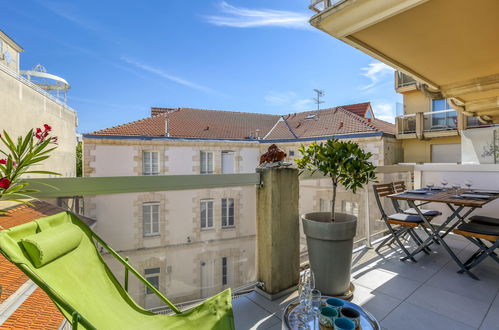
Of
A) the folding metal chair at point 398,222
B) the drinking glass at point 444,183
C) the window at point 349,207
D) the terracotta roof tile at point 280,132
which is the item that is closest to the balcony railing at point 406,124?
the terracotta roof tile at point 280,132

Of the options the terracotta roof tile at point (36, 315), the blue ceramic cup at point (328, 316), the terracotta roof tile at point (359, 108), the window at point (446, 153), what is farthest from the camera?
the terracotta roof tile at point (359, 108)

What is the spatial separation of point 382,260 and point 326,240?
149cm

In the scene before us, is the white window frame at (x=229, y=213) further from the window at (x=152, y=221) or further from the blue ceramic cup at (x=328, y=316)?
the blue ceramic cup at (x=328, y=316)

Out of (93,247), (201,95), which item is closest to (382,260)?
(93,247)

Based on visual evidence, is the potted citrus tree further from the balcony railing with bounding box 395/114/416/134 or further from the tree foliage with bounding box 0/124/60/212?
the balcony railing with bounding box 395/114/416/134

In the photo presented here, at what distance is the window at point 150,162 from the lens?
11477 millimetres

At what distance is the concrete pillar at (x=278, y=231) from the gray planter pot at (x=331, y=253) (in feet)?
0.59

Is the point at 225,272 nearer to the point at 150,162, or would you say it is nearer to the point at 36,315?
the point at 36,315

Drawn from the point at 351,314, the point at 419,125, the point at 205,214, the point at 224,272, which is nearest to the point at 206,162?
the point at 205,214

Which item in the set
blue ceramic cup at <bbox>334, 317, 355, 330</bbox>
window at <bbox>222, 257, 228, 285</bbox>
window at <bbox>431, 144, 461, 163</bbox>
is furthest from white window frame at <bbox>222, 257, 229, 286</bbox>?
window at <bbox>431, 144, 461, 163</bbox>

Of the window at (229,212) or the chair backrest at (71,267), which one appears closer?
the chair backrest at (71,267)

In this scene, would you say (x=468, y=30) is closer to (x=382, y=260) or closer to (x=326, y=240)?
(x=326, y=240)

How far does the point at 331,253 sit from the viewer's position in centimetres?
223

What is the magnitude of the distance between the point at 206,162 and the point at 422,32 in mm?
10828
